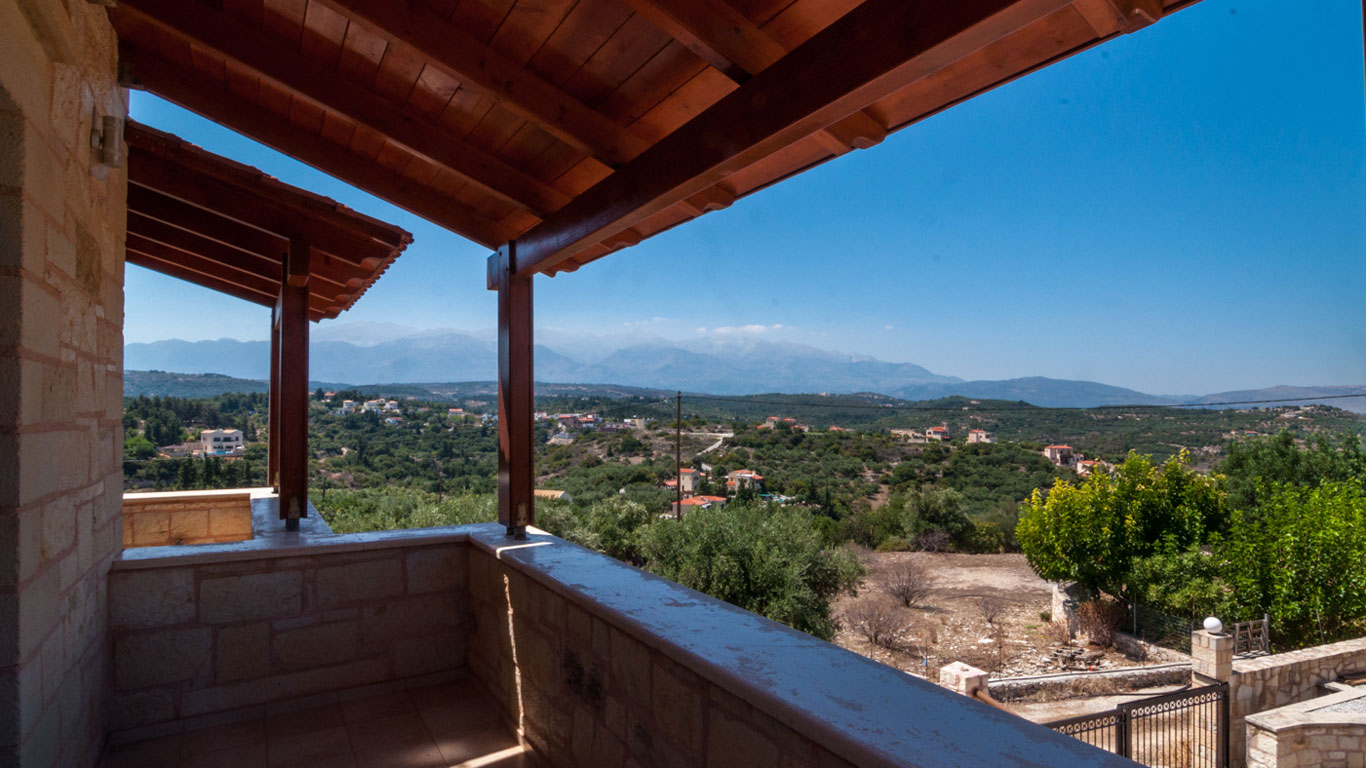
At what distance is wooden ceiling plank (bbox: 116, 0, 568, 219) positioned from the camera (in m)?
2.03

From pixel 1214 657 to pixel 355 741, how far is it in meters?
9.65

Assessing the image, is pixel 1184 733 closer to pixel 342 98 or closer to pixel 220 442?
pixel 342 98

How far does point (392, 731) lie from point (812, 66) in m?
2.76

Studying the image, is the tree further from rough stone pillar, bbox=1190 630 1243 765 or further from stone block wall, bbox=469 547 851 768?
stone block wall, bbox=469 547 851 768

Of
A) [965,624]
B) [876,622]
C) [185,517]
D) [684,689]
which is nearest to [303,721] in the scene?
[684,689]

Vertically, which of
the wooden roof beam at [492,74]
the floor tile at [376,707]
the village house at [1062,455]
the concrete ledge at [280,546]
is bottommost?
the village house at [1062,455]

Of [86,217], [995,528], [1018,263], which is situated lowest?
[995,528]

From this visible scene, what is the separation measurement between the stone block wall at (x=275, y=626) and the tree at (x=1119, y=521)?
51.2ft

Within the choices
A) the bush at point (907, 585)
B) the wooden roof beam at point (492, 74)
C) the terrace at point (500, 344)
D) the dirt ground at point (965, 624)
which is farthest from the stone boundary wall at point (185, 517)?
the bush at point (907, 585)

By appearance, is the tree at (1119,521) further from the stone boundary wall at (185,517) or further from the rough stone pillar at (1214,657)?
the stone boundary wall at (185,517)

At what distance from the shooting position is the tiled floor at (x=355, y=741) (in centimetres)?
236

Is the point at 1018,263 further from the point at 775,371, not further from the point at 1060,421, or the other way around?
the point at 775,371

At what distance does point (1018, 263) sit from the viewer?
263ft

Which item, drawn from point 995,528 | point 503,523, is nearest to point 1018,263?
point 995,528
